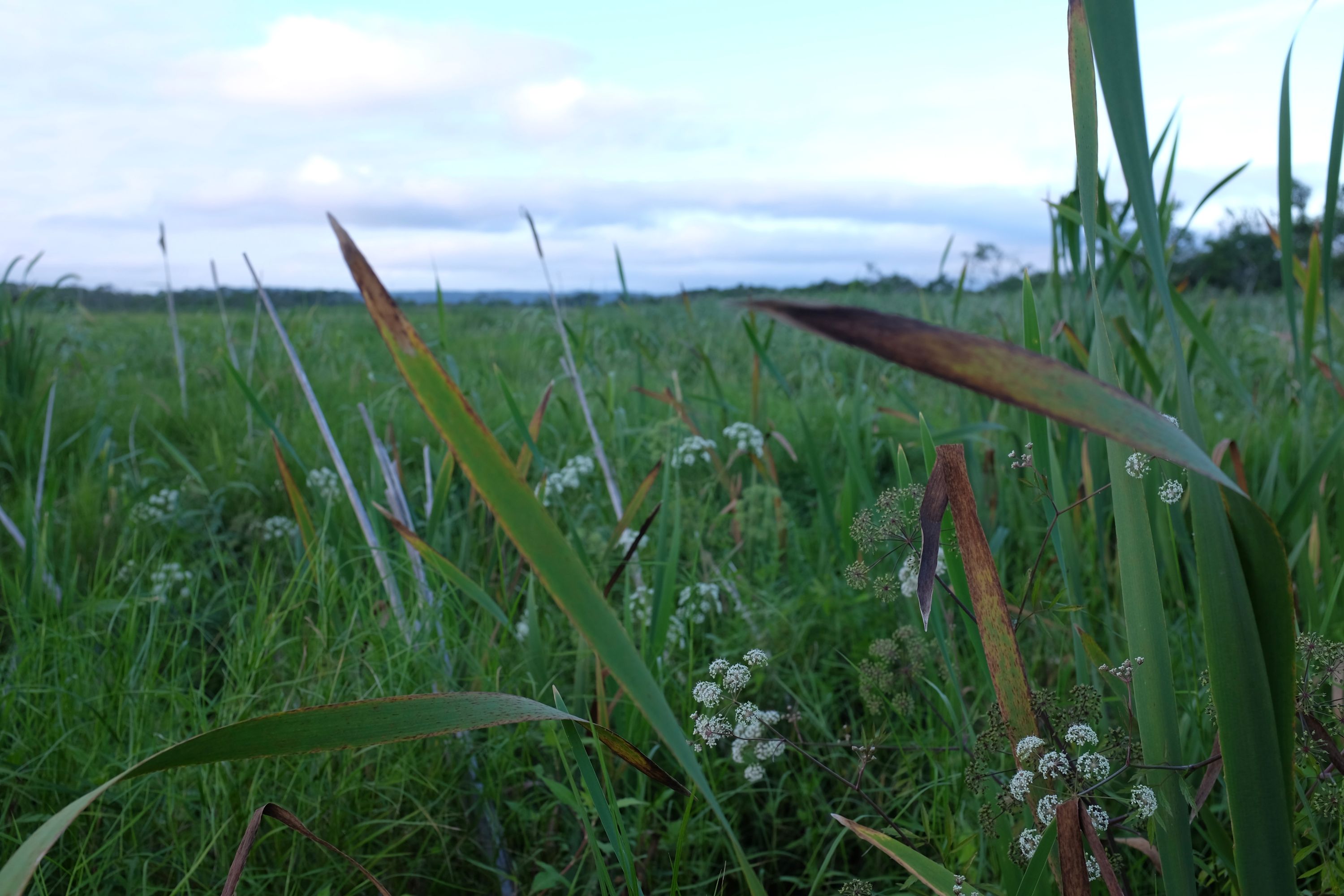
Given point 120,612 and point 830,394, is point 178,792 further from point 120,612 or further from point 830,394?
point 830,394

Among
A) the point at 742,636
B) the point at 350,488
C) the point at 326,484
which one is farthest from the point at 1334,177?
the point at 326,484

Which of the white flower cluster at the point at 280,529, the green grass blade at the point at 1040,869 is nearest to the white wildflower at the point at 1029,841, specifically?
the green grass blade at the point at 1040,869

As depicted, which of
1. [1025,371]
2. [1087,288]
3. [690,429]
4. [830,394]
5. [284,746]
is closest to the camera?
[1025,371]

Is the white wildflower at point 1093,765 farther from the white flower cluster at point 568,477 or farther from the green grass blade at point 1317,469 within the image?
the white flower cluster at point 568,477

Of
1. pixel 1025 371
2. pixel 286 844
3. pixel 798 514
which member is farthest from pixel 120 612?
pixel 1025 371

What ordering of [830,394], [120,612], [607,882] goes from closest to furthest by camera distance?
[607,882] < [120,612] < [830,394]

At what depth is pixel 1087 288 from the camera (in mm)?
1637

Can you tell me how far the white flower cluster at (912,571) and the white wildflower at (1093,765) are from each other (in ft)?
0.65

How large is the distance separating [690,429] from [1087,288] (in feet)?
3.89

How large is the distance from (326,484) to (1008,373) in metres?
2.05

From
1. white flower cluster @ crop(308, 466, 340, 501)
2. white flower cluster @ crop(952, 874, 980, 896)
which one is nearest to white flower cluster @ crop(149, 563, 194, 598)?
white flower cluster @ crop(308, 466, 340, 501)

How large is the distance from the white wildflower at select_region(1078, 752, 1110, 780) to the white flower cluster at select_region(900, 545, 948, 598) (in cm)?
20

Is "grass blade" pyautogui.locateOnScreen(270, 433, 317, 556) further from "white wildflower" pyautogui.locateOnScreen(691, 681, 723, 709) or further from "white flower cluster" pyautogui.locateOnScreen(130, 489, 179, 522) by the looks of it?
"white wildflower" pyautogui.locateOnScreen(691, 681, 723, 709)

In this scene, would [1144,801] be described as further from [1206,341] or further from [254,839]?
[1206,341]
